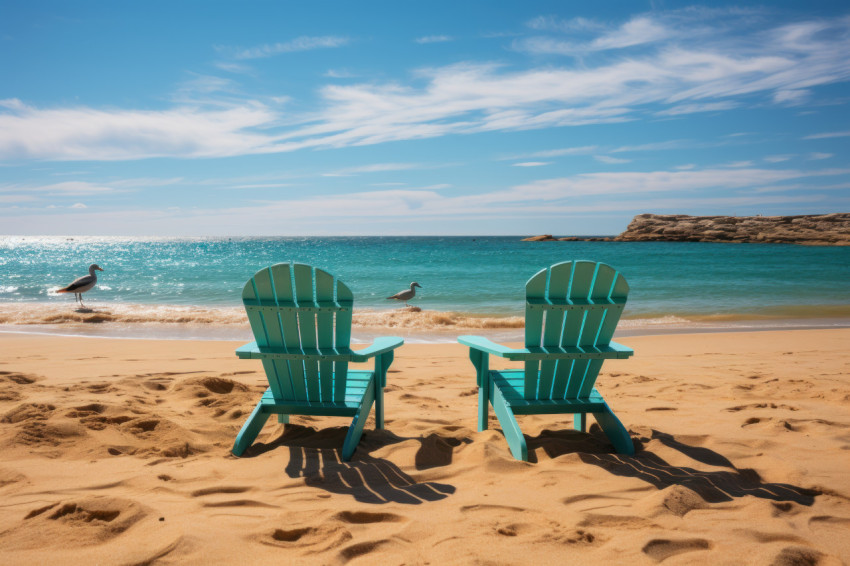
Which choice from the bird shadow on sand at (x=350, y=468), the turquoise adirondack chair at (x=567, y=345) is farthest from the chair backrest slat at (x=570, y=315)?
the bird shadow on sand at (x=350, y=468)

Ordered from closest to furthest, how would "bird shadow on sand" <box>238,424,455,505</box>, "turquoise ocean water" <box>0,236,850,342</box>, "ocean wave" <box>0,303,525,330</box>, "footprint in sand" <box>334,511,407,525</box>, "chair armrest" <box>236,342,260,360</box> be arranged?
1. "footprint in sand" <box>334,511,407,525</box>
2. "bird shadow on sand" <box>238,424,455,505</box>
3. "chair armrest" <box>236,342,260,360</box>
4. "ocean wave" <box>0,303,525,330</box>
5. "turquoise ocean water" <box>0,236,850,342</box>

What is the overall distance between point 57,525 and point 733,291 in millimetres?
17109

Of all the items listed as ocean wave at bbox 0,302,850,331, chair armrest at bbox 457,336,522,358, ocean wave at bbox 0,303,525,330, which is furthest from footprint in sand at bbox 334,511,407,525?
ocean wave at bbox 0,303,525,330

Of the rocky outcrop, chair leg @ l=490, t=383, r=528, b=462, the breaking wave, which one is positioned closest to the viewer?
chair leg @ l=490, t=383, r=528, b=462

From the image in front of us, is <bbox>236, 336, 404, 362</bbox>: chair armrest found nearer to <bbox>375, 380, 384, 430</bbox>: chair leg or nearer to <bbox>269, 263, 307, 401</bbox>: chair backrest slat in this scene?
<bbox>269, 263, 307, 401</bbox>: chair backrest slat

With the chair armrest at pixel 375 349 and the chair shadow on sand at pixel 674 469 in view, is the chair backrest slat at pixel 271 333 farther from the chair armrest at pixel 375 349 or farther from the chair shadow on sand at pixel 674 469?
the chair shadow on sand at pixel 674 469

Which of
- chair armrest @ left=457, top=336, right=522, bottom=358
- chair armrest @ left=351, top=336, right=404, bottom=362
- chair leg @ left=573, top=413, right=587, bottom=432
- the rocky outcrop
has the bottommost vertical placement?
chair leg @ left=573, top=413, right=587, bottom=432

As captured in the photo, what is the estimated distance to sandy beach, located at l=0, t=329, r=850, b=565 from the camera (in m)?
1.91

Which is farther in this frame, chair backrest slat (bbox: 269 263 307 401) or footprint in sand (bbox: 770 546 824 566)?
chair backrest slat (bbox: 269 263 307 401)

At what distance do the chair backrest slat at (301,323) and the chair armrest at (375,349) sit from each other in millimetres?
127

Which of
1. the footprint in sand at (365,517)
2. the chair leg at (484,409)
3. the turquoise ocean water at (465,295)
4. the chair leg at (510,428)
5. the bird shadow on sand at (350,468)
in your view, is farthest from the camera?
the turquoise ocean water at (465,295)

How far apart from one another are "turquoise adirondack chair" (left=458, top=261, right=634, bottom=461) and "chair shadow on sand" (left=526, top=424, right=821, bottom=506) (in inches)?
6.3

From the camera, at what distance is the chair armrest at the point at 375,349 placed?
3079 millimetres

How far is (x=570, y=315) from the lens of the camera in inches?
126
